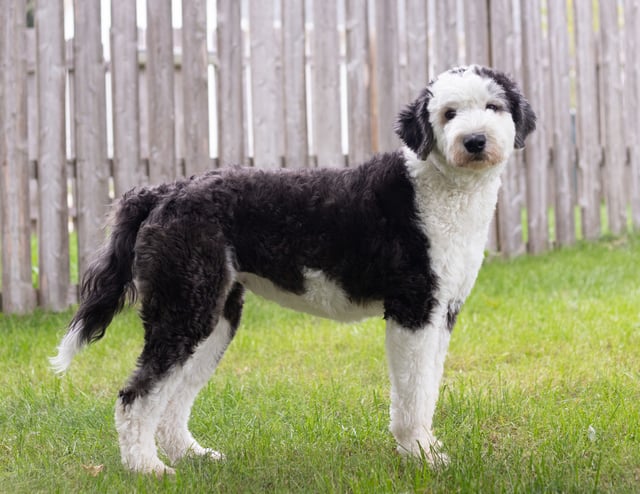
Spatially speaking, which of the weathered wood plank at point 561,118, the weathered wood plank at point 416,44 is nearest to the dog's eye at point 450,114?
the weathered wood plank at point 416,44

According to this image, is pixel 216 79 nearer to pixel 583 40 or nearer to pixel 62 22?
pixel 62 22

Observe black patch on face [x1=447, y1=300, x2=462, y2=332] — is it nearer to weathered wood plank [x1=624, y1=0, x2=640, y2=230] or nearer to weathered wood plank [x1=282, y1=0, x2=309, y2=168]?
weathered wood plank [x1=282, y1=0, x2=309, y2=168]

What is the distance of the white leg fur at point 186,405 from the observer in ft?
13.1

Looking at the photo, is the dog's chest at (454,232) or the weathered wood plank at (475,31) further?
the weathered wood plank at (475,31)

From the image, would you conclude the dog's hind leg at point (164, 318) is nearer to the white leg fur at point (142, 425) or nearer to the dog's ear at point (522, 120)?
the white leg fur at point (142, 425)

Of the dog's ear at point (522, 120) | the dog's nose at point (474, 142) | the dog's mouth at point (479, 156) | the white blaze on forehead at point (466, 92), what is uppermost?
the white blaze on forehead at point (466, 92)

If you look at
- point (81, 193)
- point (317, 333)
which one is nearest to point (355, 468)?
point (317, 333)

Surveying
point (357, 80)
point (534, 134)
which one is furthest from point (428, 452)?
point (534, 134)

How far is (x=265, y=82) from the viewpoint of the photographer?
23.6 ft

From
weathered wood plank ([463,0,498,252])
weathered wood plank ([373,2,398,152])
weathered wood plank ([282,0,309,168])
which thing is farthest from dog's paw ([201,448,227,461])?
weathered wood plank ([463,0,498,252])

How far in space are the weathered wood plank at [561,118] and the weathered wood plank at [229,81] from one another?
3707 millimetres

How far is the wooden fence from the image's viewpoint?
656 cm

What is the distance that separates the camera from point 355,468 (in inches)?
143

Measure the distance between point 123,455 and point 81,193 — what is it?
3.43m
